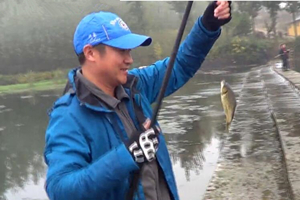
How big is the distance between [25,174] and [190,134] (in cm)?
386

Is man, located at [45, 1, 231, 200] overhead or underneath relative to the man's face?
underneath

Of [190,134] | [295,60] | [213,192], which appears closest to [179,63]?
[213,192]

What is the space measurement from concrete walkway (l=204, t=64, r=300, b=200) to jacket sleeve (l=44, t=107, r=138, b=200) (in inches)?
124

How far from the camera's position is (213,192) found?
16.8ft

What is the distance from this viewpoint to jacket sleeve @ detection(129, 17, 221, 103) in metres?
2.53

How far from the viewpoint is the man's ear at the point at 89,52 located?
2.07m

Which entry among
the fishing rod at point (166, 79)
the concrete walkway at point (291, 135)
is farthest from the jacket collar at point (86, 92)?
the concrete walkway at point (291, 135)

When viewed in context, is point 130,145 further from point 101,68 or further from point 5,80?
point 5,80

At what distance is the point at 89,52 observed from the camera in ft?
6.85

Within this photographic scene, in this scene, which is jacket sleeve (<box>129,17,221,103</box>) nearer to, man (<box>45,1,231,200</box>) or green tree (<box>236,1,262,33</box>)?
man (<box>45,1,231,200</box>)

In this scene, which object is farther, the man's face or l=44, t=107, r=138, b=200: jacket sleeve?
the man's face

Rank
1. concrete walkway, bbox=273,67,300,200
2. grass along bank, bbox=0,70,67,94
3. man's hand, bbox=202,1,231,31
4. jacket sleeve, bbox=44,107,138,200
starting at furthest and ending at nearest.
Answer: grass along bank, bbox=0,70,67,94 < concrete walkway, bbox=273,67,300,200 < man's hand, bbox=202,1,231,31 < jacket sleeve, bbox=44,107,138,200

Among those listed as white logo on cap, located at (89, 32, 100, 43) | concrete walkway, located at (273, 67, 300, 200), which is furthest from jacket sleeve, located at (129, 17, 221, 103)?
concrete walkway, located at (273, 67, 300, 200)

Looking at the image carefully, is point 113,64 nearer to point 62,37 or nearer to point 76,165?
point 76,165
